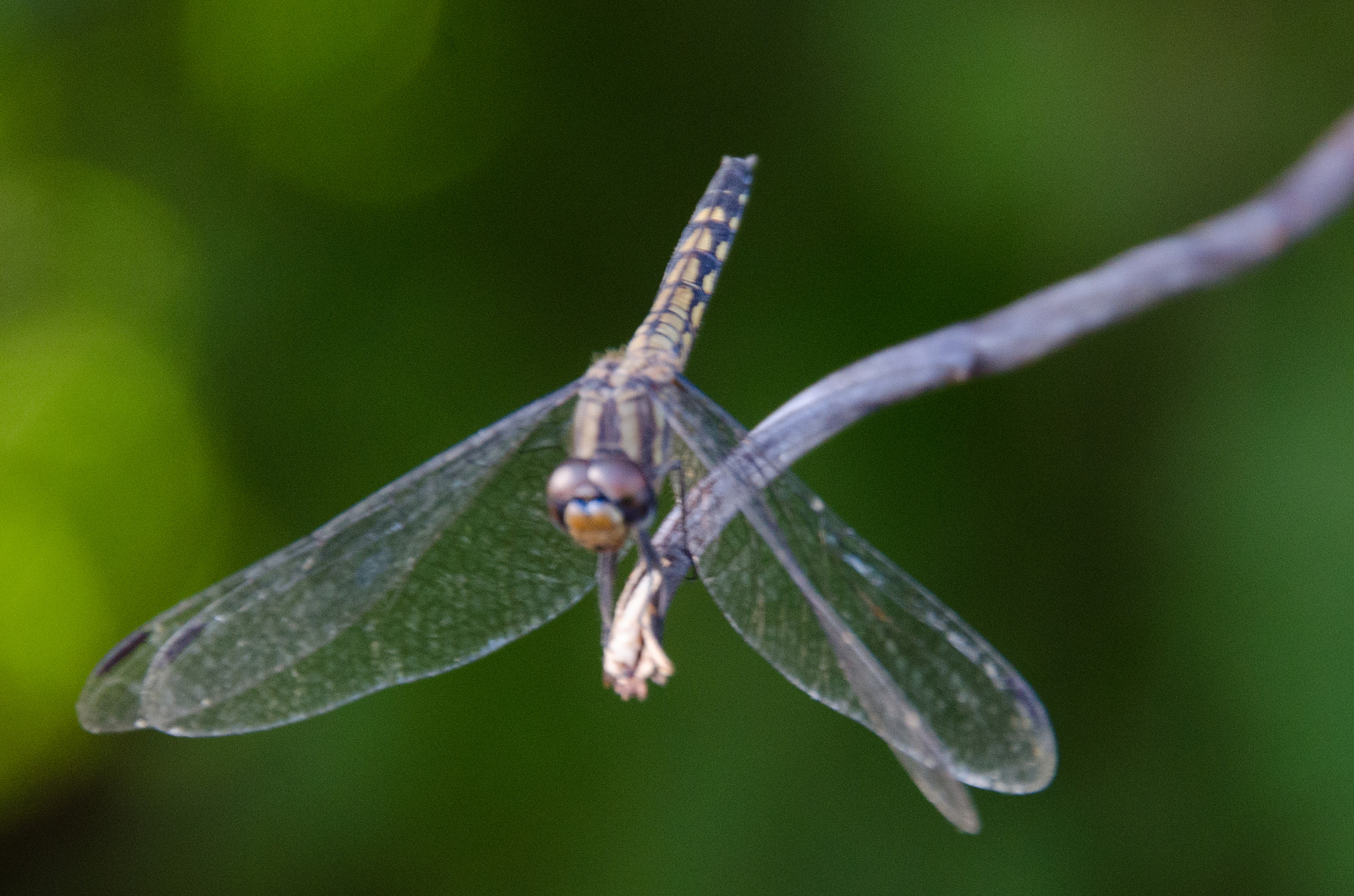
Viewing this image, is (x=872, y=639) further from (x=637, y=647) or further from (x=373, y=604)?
(x=373, y=604)

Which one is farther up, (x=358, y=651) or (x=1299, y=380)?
(x=1299, y=380)

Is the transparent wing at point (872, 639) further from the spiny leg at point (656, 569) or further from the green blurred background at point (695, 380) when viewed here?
the green blurred background at point (695, 380)

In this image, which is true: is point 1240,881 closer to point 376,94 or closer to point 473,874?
point 473,874

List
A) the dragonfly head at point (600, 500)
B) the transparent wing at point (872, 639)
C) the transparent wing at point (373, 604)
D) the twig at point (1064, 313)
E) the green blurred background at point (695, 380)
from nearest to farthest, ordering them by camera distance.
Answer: the twig at point (1064, 313), the transparent wing at point (872, 639), the dragonfly head at point (600, 500), the transparent wing at point (373, 604), the green blurred background at point (695, 380)

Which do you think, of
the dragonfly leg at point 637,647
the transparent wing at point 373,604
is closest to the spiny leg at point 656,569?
the dragonfly leg at point 637,647

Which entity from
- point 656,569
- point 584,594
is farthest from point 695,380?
point 656,569

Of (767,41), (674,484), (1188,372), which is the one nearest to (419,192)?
(767,41)
